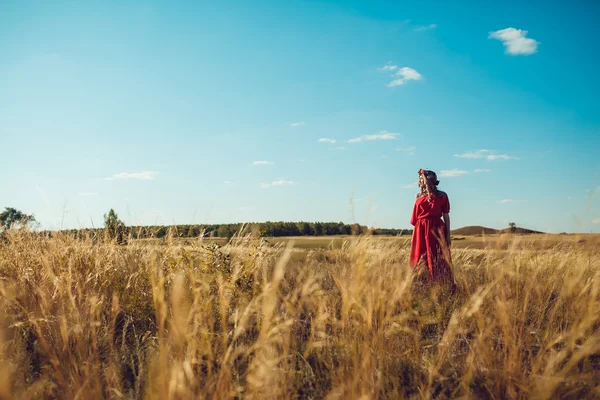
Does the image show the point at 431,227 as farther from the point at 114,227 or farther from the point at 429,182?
the point at 114,227

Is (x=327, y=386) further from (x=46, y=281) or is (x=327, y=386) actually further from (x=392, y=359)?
(x=46, y=281)

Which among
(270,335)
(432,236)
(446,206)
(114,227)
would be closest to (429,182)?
(446,206)

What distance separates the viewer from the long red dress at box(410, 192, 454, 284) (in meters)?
5.27

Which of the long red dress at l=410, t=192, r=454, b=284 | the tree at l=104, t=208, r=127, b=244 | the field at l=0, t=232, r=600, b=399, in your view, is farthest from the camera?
the tree at l=104, t=208, r=127, b=244

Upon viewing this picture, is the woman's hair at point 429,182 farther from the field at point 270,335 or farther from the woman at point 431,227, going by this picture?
the field at point 270,335

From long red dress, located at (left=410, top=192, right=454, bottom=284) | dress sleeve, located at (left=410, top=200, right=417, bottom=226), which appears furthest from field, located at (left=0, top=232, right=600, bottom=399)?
dress sleeve, located at (left=410, top=200, right=417, bottom=226)

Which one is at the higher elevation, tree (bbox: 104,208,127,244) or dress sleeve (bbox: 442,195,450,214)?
dress sleeve (bbox: 442,195,450,214)

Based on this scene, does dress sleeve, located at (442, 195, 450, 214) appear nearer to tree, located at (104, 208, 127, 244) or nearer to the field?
the field

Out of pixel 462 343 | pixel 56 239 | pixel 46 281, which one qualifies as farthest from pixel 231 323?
pixel 56 239

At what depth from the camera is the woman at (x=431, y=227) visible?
5.27 metres

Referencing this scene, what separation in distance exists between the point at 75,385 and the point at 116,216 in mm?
5289

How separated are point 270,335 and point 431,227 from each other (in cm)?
330

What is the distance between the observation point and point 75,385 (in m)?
2.28

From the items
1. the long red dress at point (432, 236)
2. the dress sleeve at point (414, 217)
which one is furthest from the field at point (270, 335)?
the dress sleeve at point (414, 217)
